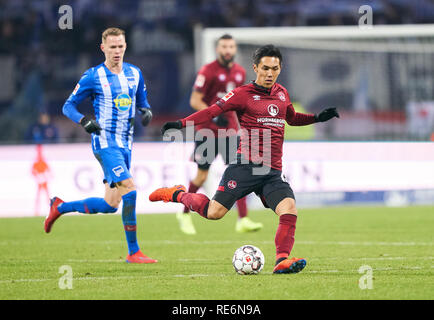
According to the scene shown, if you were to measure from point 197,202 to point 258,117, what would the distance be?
96 cm

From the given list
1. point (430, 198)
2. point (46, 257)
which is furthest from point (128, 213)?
point (430, 198)

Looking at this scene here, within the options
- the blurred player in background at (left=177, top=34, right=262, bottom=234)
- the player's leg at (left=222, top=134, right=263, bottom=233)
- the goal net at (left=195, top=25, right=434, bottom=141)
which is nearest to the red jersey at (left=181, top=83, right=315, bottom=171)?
the player's leg at (left=222, top=134, right=263, bottom=233)

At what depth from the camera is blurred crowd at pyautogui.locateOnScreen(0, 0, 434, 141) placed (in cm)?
2173

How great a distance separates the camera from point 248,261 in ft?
22.2

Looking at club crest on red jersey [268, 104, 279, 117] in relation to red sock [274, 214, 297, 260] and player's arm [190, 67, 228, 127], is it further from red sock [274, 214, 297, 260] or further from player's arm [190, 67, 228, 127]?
player's arm [190, 67, 228, 127]

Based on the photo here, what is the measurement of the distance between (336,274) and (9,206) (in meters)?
9.44

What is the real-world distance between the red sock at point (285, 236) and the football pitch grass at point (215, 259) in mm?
221

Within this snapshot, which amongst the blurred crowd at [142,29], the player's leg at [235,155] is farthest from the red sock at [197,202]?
the blurred crowd at [142,29]

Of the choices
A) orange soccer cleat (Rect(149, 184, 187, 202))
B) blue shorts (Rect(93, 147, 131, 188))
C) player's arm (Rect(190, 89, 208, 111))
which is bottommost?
orange soccer cleat (Rect(149, 184, 187, 202))

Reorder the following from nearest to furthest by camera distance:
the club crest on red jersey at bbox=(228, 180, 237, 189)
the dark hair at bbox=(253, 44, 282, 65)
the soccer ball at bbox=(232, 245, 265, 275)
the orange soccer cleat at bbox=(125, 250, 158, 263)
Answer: the soccer ball at bbox=(232, 245, 265, 275) → the dark hair at bbox=(253, 44, 282, 65) → the club crest on red jersey at bbox=(228, 180, 237, 189) → the orange soccer cleat at bbox=(125, 250, 158, 263)

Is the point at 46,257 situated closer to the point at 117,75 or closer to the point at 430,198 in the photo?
the point at 117,75

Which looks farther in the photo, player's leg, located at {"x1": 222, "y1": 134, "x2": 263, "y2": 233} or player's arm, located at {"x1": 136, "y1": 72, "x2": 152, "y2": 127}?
player's leg, located at {"x1": 222, "y1": 134, "x2": 263, "y2": 233}

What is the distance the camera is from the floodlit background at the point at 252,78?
15094mm

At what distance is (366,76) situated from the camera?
57.7 ft
